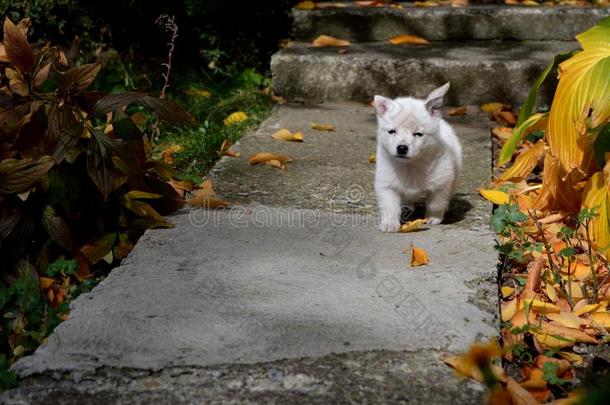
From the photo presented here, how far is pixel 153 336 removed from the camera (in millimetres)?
2629

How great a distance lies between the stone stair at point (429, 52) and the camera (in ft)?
19.2

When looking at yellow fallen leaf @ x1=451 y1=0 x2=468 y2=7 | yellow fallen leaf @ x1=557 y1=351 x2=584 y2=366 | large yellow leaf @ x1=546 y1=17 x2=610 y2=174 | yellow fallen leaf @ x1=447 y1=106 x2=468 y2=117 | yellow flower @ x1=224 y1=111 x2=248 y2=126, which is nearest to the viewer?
yellow fallen leaf @ x1=557 y1=351 x2=584 y2=366

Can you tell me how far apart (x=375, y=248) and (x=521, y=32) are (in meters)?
3.72

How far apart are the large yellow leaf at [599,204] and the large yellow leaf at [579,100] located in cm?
12

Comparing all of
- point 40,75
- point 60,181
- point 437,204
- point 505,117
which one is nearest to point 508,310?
point 437,204

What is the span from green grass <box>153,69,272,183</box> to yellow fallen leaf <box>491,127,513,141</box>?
1.60 meters

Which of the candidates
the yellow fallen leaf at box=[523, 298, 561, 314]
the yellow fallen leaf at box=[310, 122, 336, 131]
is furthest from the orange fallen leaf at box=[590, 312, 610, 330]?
the yellow fallen leaf at box=[310, 122, 336, 131]

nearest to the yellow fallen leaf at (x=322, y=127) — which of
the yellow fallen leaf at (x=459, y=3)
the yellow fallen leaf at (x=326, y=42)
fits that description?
the yellow fallen leaf at (x=326, y=42)

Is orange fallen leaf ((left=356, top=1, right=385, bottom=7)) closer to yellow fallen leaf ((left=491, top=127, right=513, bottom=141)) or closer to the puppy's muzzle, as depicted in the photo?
yellow fallen leaf ((left=491, top=127, right=513, bottom=141))

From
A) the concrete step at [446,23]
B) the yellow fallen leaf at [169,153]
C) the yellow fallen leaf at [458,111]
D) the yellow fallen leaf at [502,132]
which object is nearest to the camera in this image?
the yellow fallen leaf at [169,153]

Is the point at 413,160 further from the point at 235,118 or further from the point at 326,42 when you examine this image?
the point at 326,42

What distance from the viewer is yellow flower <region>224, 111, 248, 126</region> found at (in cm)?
555

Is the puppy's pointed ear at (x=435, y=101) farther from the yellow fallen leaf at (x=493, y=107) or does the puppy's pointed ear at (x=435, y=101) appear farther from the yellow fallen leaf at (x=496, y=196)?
the yellow fallen leaf at (x=493, y=107)

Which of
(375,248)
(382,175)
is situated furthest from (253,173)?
(375,248)
